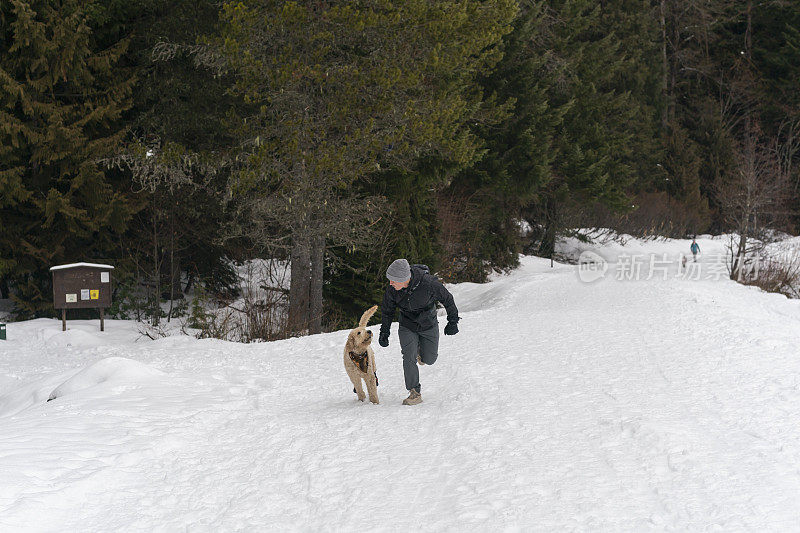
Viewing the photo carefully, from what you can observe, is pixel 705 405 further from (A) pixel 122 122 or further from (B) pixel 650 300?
(A) pixel 122 122

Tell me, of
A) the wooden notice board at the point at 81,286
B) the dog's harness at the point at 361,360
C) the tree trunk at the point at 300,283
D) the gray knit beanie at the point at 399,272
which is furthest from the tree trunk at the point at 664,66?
the dog's harness at the point at 361,360

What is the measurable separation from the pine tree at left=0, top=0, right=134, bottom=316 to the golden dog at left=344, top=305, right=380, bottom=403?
10955 millimetres

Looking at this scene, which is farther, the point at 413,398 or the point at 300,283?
the point at 300,283

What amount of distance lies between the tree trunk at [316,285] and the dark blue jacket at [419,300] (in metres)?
7.89

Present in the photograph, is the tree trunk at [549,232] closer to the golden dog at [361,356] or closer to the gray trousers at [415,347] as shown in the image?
the gray trousers at [415,347]

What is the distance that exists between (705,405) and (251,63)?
34.6 feet

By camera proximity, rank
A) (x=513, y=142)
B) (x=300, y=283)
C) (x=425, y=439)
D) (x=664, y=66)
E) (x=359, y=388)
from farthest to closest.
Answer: (x=664, y=66) → (x=513, y=142) → (x=300, y=283) → (x=359, y=388) → (x=425, y=439)

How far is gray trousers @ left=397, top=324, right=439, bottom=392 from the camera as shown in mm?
7539

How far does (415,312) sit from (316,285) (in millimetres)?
8241

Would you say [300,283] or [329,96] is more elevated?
[329,96]

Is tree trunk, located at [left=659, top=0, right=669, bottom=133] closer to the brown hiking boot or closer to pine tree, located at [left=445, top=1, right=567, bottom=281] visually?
pine tree, located at [left=445, top=1, right=567, bottom=281]

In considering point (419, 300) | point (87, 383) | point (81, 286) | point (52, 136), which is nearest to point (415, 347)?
point (419, 300)

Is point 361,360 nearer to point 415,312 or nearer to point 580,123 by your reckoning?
point 415,312

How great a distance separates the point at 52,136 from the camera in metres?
15.3
